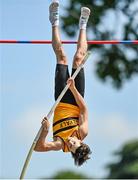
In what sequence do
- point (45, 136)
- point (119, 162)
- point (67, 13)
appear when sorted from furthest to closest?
point (119, 162) → point (67, 13) → point (45, 136)

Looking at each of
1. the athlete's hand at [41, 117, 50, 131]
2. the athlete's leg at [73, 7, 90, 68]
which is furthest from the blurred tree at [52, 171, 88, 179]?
the athlete's hand at [41, 117, 50, 131]

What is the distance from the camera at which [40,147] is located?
838cm

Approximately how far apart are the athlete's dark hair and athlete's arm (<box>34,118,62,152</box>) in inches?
7.8

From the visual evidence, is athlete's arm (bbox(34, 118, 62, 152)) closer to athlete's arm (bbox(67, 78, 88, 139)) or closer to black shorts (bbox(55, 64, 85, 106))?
athlete's arm (bbox(67, 78, 88, 139))

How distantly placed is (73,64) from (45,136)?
0.78m

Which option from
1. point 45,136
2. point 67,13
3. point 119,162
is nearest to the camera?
point 45,136

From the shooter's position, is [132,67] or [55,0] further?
[132,67]

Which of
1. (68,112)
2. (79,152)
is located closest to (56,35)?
(68,112)

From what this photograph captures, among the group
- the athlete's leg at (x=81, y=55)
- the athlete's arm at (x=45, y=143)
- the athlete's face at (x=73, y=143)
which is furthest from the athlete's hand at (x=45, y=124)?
the athlete's leg at (x=81, y=55)

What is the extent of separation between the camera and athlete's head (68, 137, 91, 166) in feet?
27.3

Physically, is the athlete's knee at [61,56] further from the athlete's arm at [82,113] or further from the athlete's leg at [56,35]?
the athlete's arm at [82,113]

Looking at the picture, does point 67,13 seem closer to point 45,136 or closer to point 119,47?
point 119,47

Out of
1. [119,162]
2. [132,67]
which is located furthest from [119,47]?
[119,162]

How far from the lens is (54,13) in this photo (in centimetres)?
874
